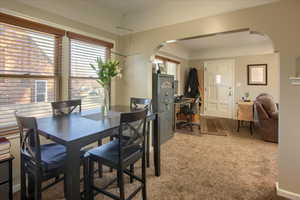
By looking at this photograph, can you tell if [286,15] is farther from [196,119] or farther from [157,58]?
[196,119]

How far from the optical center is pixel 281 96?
6.15 ft

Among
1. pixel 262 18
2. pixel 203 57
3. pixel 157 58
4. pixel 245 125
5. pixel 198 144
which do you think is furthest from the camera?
pixel 203 57

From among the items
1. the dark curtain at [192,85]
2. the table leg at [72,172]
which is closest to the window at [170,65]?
the dark curtain at [192,85]

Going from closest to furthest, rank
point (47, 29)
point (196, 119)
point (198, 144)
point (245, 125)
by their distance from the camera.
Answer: point (47, 29)
point (198, 144)
point (245, 125)
point (196, 119)

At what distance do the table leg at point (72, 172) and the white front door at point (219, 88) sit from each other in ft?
19.4

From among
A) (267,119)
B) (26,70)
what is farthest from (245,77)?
(26,70)

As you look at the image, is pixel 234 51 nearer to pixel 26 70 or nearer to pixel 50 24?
pixel 50 24

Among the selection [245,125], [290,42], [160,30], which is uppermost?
[160,30]

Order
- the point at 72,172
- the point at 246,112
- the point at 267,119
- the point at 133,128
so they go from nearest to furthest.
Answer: the point at 72,172 → the point at 133,128 → the point at 267,119 → the point at 246,112

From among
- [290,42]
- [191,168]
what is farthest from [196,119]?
[290,42]

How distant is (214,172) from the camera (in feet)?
7.74

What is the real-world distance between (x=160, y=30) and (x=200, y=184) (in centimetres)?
249

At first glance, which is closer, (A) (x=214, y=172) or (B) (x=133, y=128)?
(B) (x=133, y=128)

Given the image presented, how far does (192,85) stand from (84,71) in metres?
4.41
